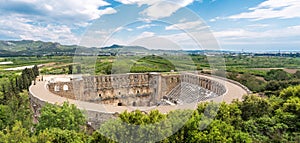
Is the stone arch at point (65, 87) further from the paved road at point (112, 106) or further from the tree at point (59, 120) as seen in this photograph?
the tree at point (59, 120)

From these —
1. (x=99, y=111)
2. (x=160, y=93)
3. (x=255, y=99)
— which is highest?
(x=255, y=99)

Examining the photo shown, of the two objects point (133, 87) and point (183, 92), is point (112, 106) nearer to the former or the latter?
point (183, 92)

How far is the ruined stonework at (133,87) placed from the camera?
25278mm

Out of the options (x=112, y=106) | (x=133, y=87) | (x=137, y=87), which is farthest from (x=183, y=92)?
(x=112, y=106)

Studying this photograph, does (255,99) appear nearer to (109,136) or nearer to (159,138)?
(159,138)

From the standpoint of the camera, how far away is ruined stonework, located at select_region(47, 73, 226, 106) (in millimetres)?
25278

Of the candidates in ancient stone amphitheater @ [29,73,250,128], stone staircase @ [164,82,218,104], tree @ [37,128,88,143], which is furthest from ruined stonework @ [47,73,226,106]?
tree @ [37,128,88,143]

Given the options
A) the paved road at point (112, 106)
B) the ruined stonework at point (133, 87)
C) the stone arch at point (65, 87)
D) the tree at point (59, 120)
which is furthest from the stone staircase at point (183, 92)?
the tree at point (59, 120)

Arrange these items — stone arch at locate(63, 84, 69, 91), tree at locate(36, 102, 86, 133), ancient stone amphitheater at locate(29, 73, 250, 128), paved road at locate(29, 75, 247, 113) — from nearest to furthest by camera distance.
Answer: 1. tree at locate(36, 102, 86, 133)
2. paved road at locate(29, 75, 247, 113)
3. ancient stone amphitheater at locate(29, 73, 250, 128)
4. stone arch at locate(63, 84, 69, 91)

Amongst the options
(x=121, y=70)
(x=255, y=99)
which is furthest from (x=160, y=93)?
(x=255, y=99)

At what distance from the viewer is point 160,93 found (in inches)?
1130

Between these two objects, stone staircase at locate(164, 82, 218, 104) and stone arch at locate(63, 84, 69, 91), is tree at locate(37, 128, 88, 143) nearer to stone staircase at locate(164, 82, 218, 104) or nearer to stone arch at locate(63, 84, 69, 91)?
stone staircase at locate(164, 82, 218, 104)

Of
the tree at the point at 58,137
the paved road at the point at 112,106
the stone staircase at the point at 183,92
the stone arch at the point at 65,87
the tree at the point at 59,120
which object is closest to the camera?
the tree at the point at 58,137

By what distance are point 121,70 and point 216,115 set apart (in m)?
16.8
